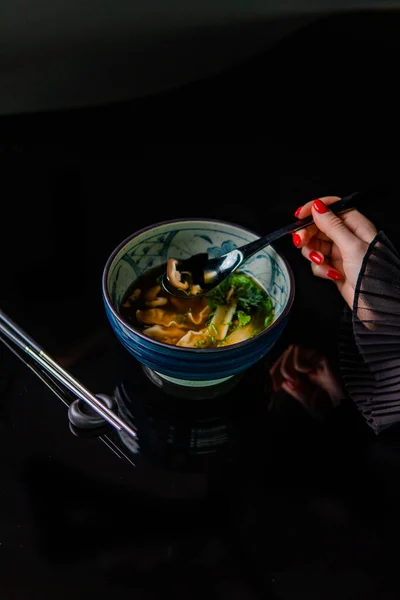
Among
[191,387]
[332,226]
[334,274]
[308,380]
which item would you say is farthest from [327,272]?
[191,387]

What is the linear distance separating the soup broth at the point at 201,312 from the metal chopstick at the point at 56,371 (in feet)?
0.51

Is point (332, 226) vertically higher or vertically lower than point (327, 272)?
higher

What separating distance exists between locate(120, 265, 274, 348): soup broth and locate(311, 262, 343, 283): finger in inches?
5.8

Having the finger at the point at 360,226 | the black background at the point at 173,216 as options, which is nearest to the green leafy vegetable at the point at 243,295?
the black background at the point at 173,216

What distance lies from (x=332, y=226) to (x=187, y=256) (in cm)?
29

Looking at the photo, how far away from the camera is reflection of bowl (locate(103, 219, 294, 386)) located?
934mm

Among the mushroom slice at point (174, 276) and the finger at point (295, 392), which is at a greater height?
the mushroom slice at point (174, 276)

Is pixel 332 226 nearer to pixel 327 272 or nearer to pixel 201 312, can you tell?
pixel 327 272

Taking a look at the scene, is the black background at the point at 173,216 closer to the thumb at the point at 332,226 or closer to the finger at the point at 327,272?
the finger at the point at 327,272

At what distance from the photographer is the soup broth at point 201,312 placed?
3.63 ft

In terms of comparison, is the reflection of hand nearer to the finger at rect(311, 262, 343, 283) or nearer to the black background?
the black background

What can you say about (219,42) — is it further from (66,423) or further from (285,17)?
(66,423)

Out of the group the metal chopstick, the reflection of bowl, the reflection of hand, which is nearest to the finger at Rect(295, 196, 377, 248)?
the reflection of bowl

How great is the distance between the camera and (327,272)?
123 centimetres
